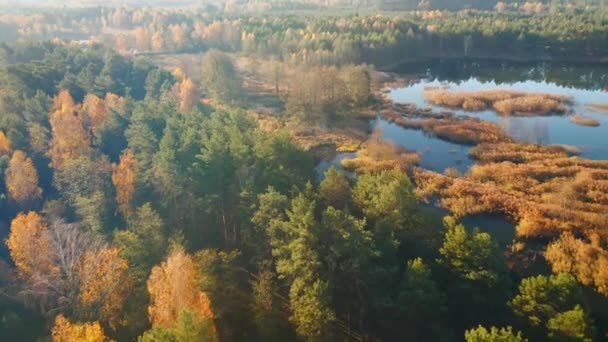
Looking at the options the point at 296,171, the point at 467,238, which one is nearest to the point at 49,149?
the point at 296,171

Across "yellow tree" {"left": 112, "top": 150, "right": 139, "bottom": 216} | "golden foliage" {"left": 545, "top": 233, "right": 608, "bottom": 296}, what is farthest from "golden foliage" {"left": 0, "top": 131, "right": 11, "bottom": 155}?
"golden foliage" {"left": 545, "top": 233, "right": 608, "bottom": 296}

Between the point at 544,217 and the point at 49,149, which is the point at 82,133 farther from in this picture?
the point at 544,217

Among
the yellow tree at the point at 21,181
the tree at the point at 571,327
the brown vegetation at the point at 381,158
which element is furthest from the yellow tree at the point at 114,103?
the tree at the point at 571,327

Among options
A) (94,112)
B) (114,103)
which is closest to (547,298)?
(94,112)

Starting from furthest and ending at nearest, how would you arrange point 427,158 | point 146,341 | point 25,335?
point 427,158
point 25,335
point 146,341

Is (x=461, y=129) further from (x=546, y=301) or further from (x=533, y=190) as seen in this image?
(x=546, y=301)

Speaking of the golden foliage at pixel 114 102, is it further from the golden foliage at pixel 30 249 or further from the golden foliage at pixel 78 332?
the golden foliage at pixel 78 332

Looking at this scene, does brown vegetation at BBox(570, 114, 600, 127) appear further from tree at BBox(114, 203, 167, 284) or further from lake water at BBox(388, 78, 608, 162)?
tree at BBox(114, 203, 167, 284)
